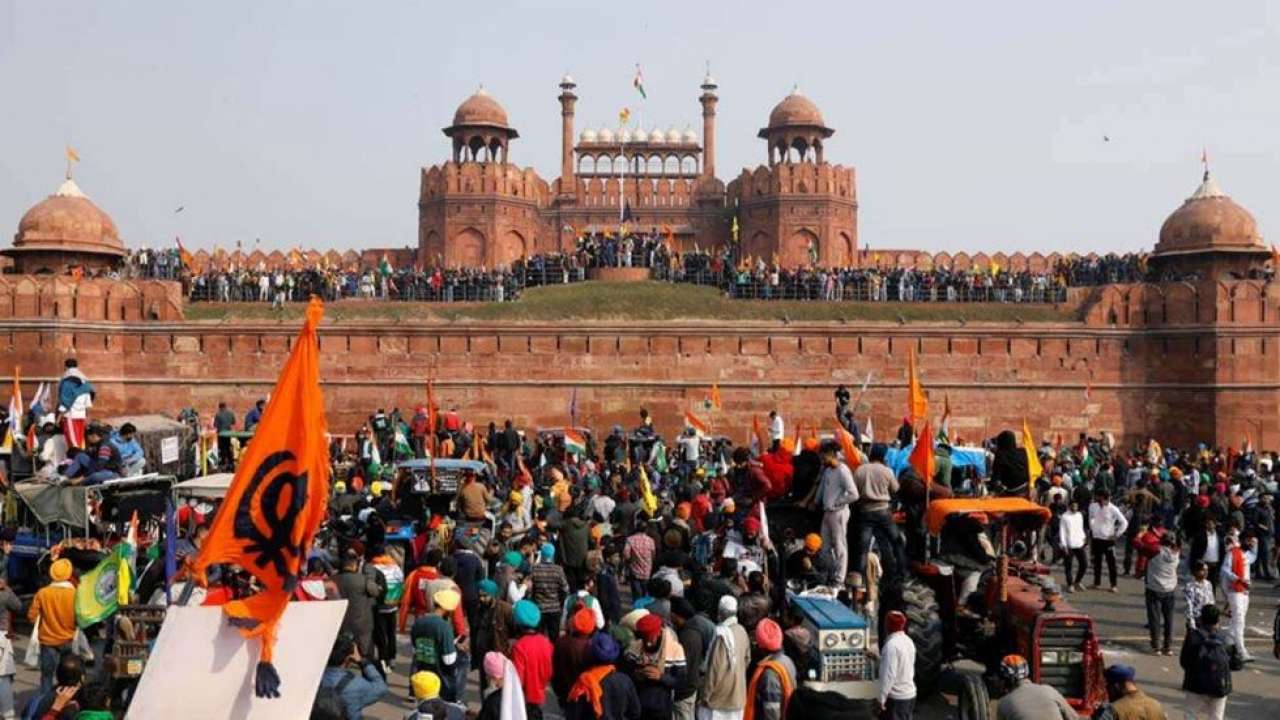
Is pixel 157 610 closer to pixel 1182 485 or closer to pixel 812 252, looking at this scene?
pixel 1182 485

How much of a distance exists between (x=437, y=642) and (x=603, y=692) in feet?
5.88

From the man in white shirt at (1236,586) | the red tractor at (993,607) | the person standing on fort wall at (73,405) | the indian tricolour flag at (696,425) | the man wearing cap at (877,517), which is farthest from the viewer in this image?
the indian tricolour flag at (696,425)

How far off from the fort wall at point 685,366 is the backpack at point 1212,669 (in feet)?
68.9

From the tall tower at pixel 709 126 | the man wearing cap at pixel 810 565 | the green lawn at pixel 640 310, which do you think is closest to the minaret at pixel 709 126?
the tall tower at pixel 709 126

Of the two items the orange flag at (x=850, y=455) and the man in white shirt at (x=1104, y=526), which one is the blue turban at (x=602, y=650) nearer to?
the orange flag at (x=850, y=455)

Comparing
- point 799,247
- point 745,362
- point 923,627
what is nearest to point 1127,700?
point 923,627

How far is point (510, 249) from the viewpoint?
44.4 m

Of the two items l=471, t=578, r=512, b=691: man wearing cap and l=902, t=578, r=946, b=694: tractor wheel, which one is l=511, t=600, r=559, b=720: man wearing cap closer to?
l=471, t=578, r=512, b=691: man wearing cap

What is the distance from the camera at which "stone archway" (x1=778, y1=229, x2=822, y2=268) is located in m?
43.4

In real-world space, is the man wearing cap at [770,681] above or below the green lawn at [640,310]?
below

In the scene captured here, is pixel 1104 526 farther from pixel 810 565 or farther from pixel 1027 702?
pixel 1027 702

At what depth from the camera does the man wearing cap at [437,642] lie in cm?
821

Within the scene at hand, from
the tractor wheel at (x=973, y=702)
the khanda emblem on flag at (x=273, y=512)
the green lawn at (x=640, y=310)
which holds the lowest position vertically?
the tractor wheel at (x=973, y=702)

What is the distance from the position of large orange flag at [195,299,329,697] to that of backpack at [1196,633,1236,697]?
19.3 feet
